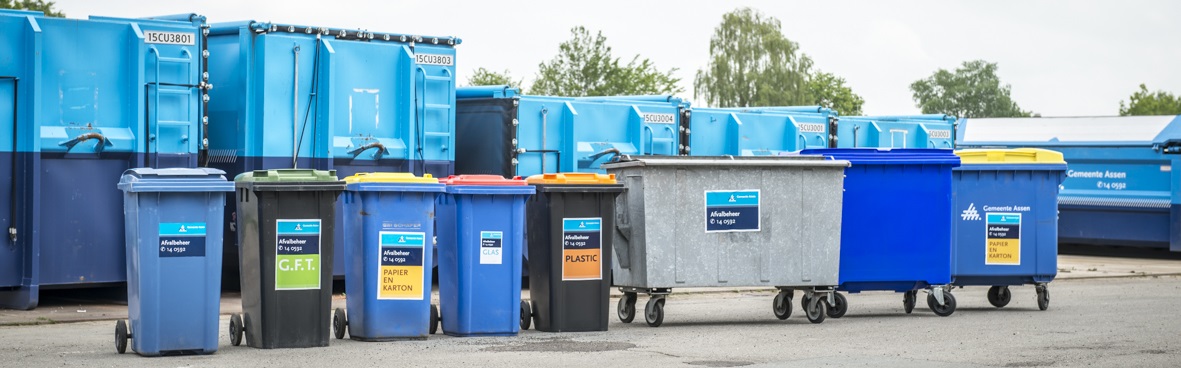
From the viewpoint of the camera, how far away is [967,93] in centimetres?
12288

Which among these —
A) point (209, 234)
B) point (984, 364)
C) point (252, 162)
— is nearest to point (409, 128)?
point (252, 162)

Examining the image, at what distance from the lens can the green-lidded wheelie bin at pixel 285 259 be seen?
9.38 metres

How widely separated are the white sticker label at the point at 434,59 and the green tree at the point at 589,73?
4191cm

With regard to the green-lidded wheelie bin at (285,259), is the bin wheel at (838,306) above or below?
below

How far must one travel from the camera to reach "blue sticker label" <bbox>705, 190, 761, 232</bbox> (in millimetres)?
11516

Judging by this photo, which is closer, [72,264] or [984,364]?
[984,364]

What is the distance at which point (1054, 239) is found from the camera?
1320cm

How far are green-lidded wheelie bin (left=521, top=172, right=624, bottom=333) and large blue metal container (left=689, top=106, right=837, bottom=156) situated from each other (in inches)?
242

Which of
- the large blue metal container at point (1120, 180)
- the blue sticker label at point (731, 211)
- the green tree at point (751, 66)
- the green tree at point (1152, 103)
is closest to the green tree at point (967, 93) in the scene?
the green tree at point (1152, 103)

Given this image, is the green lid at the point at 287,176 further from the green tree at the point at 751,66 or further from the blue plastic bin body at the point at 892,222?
the green tree at the point at 751,66

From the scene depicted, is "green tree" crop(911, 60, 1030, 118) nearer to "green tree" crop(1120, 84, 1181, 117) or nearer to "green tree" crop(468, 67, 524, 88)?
"green tree" crop(1120, 84, 1181, 117)

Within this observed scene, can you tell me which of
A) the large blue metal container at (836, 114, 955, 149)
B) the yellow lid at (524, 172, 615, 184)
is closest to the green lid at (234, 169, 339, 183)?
the yellow lid at (524, 172, 615, 184)

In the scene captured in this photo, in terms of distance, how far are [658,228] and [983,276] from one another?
3.38 m

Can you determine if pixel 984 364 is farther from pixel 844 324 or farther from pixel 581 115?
pixel 581 115
